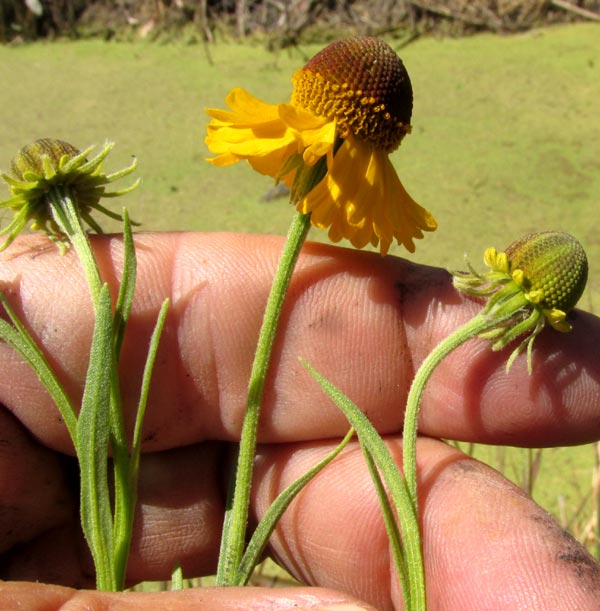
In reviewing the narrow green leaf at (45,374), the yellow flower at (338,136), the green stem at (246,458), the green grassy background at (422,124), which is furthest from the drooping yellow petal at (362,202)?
the green grassy background at (422,124)

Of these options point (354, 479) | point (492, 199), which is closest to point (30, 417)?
point (354, 479)

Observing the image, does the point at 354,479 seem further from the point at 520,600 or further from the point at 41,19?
the point at 41,19

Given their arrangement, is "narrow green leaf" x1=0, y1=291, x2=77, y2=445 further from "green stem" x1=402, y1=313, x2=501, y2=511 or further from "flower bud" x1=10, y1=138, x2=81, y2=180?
"green stem" x1=402, y1=313, x2=501, y2=511

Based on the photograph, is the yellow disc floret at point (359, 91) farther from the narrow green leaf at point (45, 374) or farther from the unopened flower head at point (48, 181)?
the narrow green leaf at point (45, 374)

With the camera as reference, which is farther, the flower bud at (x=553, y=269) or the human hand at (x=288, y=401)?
the human hand at (x=288, y=401)

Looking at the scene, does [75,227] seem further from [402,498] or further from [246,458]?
[402,498]

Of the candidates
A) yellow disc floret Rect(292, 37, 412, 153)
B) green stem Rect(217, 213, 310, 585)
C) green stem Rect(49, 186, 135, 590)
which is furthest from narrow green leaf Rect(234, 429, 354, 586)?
yellow disc floret Rect(292, 37, 412, 153)
